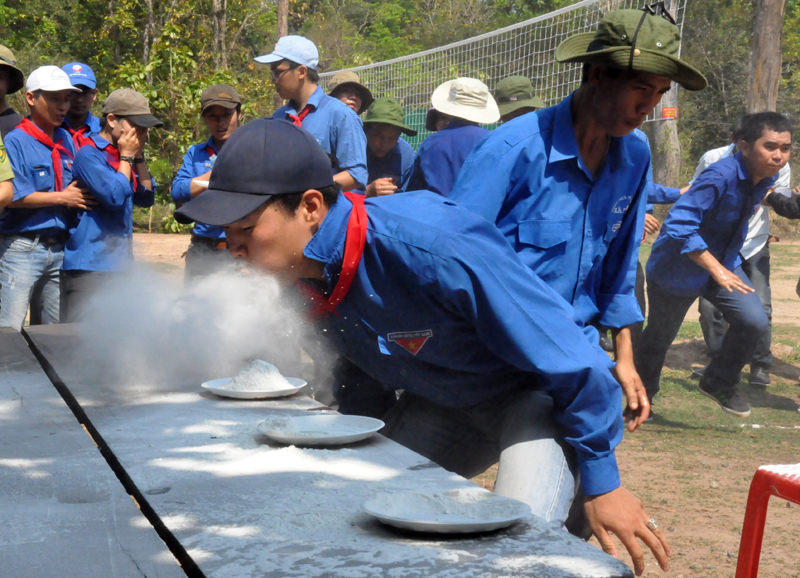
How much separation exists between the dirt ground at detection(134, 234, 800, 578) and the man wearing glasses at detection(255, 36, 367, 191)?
3.97 ft

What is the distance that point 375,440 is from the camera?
83.6 inches

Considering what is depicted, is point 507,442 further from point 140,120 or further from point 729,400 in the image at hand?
point 729,400

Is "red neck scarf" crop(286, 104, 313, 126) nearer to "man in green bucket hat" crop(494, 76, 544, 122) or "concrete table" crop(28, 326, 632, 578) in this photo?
"man in green bucket hat" crop(494, 76, 544, 122)

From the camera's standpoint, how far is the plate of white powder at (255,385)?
2.56 m

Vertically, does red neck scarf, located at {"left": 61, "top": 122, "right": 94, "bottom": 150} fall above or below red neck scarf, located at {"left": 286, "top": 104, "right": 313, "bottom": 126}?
below

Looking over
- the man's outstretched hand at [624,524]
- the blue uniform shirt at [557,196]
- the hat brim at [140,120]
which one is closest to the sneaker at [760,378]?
the blue uniform shirt at [557,196]

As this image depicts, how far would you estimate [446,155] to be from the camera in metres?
4.75

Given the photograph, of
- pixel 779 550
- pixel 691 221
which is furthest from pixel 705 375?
pixel 779 550

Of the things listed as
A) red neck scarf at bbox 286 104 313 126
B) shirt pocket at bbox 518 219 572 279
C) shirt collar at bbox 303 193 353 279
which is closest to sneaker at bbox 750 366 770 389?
red neck scarf at bbox 286 104 313 126

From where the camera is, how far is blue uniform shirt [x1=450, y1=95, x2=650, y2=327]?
8.84ft

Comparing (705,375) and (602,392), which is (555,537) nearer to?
(602,392)

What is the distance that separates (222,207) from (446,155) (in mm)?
2828

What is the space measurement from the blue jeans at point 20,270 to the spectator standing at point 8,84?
0.65 metres

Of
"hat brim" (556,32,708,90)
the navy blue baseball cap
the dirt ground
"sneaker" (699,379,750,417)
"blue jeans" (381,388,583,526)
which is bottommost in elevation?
the dirt ground
